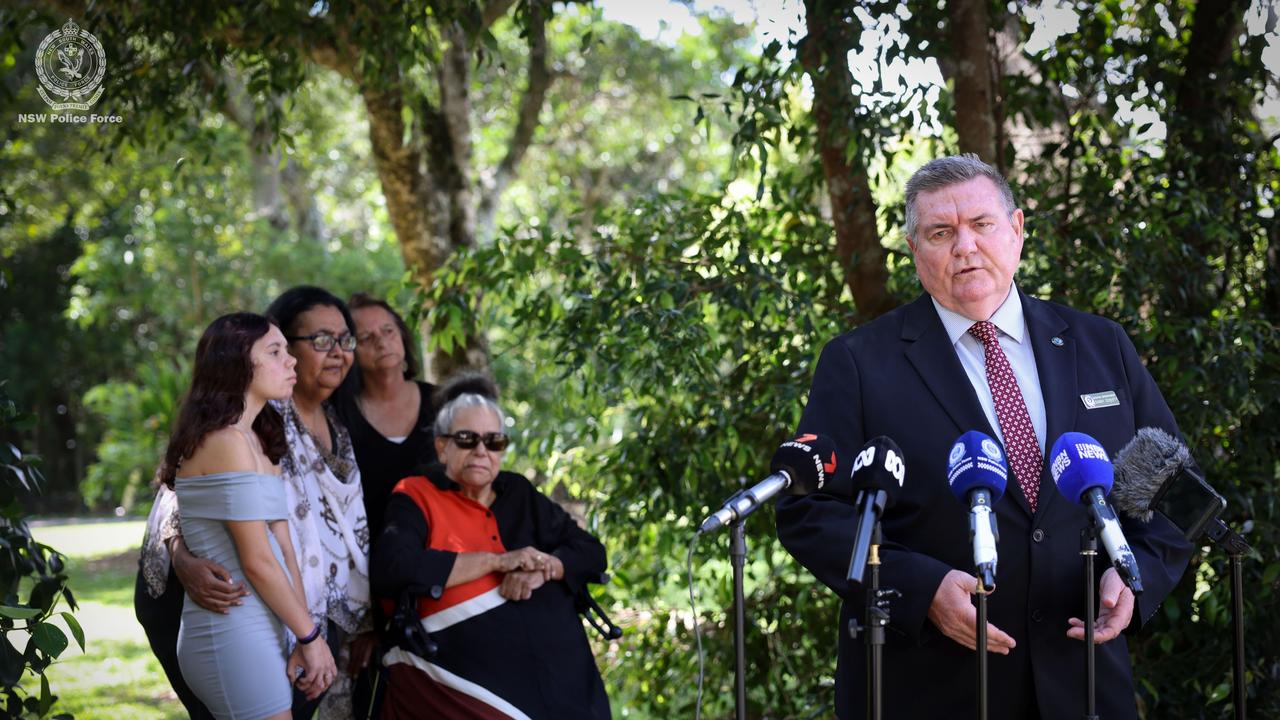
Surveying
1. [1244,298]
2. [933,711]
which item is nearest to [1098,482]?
[933,711]

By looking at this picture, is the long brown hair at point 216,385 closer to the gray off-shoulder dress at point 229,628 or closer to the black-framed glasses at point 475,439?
the gray off-shoulder dress at point 229,628

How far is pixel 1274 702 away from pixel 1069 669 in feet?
7.40

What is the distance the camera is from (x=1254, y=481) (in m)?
4.33

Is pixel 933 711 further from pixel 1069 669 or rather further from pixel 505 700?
pixel 505 700

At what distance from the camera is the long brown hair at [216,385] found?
138 inches

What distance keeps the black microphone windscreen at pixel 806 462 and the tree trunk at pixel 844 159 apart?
8.06ft

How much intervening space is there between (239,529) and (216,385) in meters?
0.45

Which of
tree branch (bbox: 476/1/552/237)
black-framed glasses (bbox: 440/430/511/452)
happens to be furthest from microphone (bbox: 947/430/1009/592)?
tree branch (bbox: 476/1/552/237)

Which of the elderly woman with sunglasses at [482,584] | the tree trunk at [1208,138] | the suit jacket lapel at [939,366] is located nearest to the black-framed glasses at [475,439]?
the elderly woman with sunglasses at [482,584]

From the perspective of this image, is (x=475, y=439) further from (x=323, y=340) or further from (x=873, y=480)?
(x=873, y=480)

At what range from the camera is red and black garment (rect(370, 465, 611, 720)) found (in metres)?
3.94

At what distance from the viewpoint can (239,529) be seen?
3.48 m

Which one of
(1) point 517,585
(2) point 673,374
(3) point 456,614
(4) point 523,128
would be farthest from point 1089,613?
(4) point 523,128

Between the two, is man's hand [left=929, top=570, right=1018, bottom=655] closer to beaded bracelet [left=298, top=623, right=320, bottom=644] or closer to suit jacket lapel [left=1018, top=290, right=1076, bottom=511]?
suit jacket lapel [left=1018, top=290, right=1076, bottom=511]
